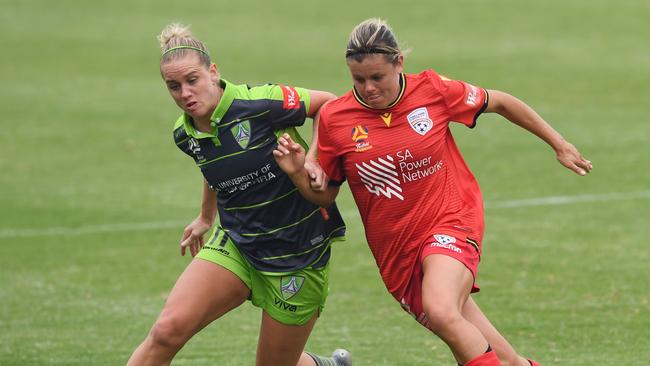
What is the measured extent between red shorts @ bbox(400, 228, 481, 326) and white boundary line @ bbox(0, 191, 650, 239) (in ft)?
24.3

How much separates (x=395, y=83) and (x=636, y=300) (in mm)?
4242

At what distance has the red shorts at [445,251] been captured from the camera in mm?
6238

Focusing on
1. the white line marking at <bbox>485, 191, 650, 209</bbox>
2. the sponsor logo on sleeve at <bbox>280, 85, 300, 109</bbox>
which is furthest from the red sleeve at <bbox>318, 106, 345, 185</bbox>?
the white line marking at <bbox>485, 191, 650, 209</bbox>

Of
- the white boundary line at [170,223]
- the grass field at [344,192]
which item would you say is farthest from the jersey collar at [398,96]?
the white boundary line at [170,223]

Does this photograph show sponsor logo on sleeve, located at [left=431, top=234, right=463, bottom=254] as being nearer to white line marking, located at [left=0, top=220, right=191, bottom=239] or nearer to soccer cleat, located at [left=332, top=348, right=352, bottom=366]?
→ soccer cleat, located at [left=332, top=348, right=352, bottom=366]

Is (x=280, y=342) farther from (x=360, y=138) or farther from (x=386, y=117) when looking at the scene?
(x=386, y=117)

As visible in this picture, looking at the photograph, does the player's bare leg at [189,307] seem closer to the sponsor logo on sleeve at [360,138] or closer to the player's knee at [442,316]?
the sponsor logo on sleeve at [360,138]

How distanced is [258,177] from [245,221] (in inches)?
11.4

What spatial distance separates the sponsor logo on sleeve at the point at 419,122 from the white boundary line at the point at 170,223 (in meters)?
7.49

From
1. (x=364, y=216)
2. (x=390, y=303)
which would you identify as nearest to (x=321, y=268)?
(x=364, y=216)

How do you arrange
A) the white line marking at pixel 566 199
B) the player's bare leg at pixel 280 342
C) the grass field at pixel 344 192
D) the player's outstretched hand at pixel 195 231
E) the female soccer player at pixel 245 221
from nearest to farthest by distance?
the female soccer player at pixel 245 221
the player's bare leg at pixel 280 342
the player's outstretched hand at pixel 195 231
the grass field at pixel 344 192
the white line marking at pixel 566 199

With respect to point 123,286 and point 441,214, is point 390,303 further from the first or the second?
point 441,214

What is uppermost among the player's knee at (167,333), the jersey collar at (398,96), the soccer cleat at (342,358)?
the jersey collar at (398,96)

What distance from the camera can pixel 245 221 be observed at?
6.82 meters
